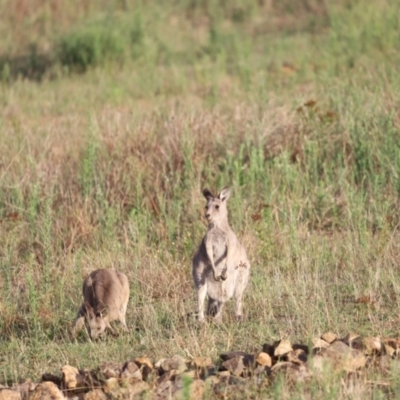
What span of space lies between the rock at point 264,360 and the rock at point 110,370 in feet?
2.75

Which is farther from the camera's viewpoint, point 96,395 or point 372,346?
point 372,346

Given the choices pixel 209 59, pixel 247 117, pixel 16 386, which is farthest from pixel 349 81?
pixel 16 386

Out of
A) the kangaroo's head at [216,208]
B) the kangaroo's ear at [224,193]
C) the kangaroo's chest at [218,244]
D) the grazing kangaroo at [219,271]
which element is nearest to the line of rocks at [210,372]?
the grazing kangaroo at [219,271]

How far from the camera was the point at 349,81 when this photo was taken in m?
12.8

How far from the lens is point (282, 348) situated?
6199mm

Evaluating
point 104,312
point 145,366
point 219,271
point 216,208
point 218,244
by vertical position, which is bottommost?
point 145,366

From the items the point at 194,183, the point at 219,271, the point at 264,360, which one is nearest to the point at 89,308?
the point at 219,271

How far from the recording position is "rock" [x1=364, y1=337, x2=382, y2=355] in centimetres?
623

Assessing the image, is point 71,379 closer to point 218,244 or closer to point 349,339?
point 349,339

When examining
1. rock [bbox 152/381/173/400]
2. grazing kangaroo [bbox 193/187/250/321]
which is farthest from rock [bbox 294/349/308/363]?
grazing kangaroo [bbox 193/187/250/321]

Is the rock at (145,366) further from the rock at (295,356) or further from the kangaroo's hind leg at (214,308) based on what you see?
the kangaroo's hind leg at (214,308)

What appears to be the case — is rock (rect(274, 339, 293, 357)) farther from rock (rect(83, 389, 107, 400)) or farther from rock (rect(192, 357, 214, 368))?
rock (rect(83, 389, 107, 400))

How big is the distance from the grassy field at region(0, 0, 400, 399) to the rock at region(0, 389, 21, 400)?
72cm

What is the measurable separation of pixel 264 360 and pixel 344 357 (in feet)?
1.64
